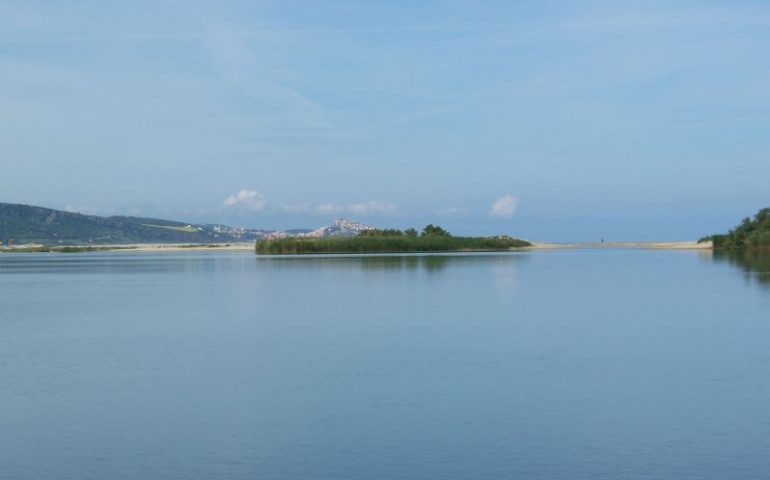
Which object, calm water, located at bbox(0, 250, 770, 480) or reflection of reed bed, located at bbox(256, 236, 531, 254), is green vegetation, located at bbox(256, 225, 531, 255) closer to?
reflection of reed bed, located at bbox(256, 236, 531, 254)

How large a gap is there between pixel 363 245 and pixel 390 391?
6398 cm

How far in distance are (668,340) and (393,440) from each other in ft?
26.5

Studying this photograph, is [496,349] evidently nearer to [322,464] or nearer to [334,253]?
[322,464]

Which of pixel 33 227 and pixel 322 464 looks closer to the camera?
pixel 322 464

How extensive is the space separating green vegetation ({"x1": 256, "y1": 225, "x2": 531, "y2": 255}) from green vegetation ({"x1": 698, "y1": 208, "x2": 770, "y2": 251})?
69.7 ft

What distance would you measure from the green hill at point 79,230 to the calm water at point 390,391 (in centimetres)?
14024

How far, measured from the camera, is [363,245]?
74.6 meters

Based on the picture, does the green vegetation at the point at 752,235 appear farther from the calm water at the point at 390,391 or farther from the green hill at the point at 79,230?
the green hill at the point at 79,230

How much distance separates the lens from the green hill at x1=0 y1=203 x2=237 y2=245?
155 metres

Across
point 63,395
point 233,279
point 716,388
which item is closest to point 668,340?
point 716,388

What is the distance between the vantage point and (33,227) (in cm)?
16188

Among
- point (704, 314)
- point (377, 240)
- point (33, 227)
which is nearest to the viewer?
point (704, 314)

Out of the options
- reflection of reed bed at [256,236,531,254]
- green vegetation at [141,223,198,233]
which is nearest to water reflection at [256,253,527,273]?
reflection of reed bed at [256,236,531,254]

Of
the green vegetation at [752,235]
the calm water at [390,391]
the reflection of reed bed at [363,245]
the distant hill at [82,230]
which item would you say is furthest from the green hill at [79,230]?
the calm water at [390,391]
